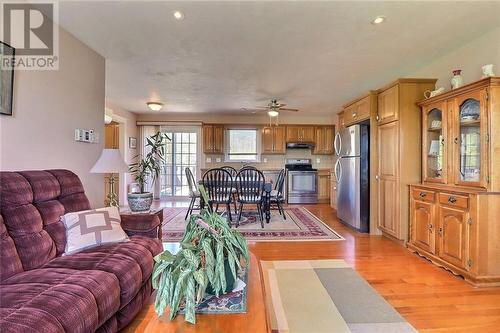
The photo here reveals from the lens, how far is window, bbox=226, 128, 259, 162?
7.09m

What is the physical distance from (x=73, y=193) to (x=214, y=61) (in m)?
2.15

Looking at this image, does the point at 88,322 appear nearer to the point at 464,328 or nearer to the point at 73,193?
the point at 73,193

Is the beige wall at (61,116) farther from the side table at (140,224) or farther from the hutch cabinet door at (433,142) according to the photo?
the hutch cabinet door at (433,142)

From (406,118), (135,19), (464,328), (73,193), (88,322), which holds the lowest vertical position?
(464,328)

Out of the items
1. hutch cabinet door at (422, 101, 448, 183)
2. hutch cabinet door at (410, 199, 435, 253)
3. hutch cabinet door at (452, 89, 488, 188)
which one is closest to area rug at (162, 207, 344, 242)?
hutch cabinet door at (410, 199, 435, 253)

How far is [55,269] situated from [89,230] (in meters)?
0.41

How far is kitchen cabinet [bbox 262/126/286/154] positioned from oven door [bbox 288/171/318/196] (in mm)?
757

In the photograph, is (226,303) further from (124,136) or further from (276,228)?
(124,136)

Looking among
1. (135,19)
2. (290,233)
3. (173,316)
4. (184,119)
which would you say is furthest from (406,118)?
(184,119)

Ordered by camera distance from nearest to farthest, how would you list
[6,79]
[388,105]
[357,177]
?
[6,79] < [388,105] < [357,177]

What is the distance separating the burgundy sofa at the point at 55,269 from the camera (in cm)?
116

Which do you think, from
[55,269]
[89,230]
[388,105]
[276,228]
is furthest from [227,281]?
[388,105]

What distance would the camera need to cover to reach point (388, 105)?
11.6ft

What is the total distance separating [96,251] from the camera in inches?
70.6
